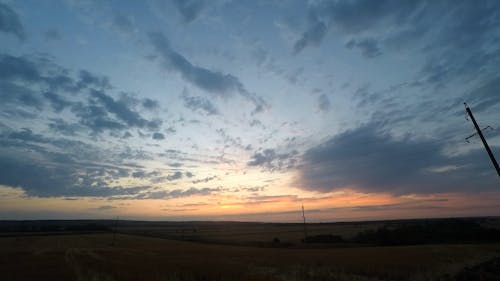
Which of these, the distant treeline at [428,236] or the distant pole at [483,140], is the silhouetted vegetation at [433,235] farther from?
the distant pole at [483,140]

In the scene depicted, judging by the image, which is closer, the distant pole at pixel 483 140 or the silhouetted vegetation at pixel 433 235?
the distant pole at pixel 483 140

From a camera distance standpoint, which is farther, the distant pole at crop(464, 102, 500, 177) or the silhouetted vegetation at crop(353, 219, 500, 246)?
the silhouetted vegetation at crop(353, 219, 500, 246)

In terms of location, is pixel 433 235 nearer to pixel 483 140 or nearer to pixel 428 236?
pixel 428 236

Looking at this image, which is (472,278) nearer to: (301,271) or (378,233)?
(301,271)

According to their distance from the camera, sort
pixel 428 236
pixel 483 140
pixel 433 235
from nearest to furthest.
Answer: pixel 483 140
pixel 428 236
pixel 433 235

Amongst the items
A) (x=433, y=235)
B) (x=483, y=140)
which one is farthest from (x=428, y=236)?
(x=483, y=140)

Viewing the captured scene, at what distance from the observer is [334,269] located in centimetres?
2631

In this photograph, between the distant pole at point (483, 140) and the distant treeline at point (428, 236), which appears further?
the distant treeline at point (428, 236)

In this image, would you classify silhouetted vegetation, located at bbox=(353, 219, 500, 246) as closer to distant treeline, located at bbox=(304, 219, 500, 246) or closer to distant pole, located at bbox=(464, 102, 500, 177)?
distant treeline, located at bbox=(304, 219, 500, 246)

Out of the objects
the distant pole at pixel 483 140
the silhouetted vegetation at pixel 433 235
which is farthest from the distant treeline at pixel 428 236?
the distant pole at pixel 483 140

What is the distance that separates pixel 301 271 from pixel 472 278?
38.7 feet

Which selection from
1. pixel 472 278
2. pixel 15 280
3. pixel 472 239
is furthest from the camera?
pixel 472 239

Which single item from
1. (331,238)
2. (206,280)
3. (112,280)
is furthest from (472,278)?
(331,238)

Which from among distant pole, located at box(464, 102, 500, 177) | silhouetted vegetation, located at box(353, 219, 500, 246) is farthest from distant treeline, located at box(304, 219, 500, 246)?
distant pole, located at box(464, 102, 500, 177)
